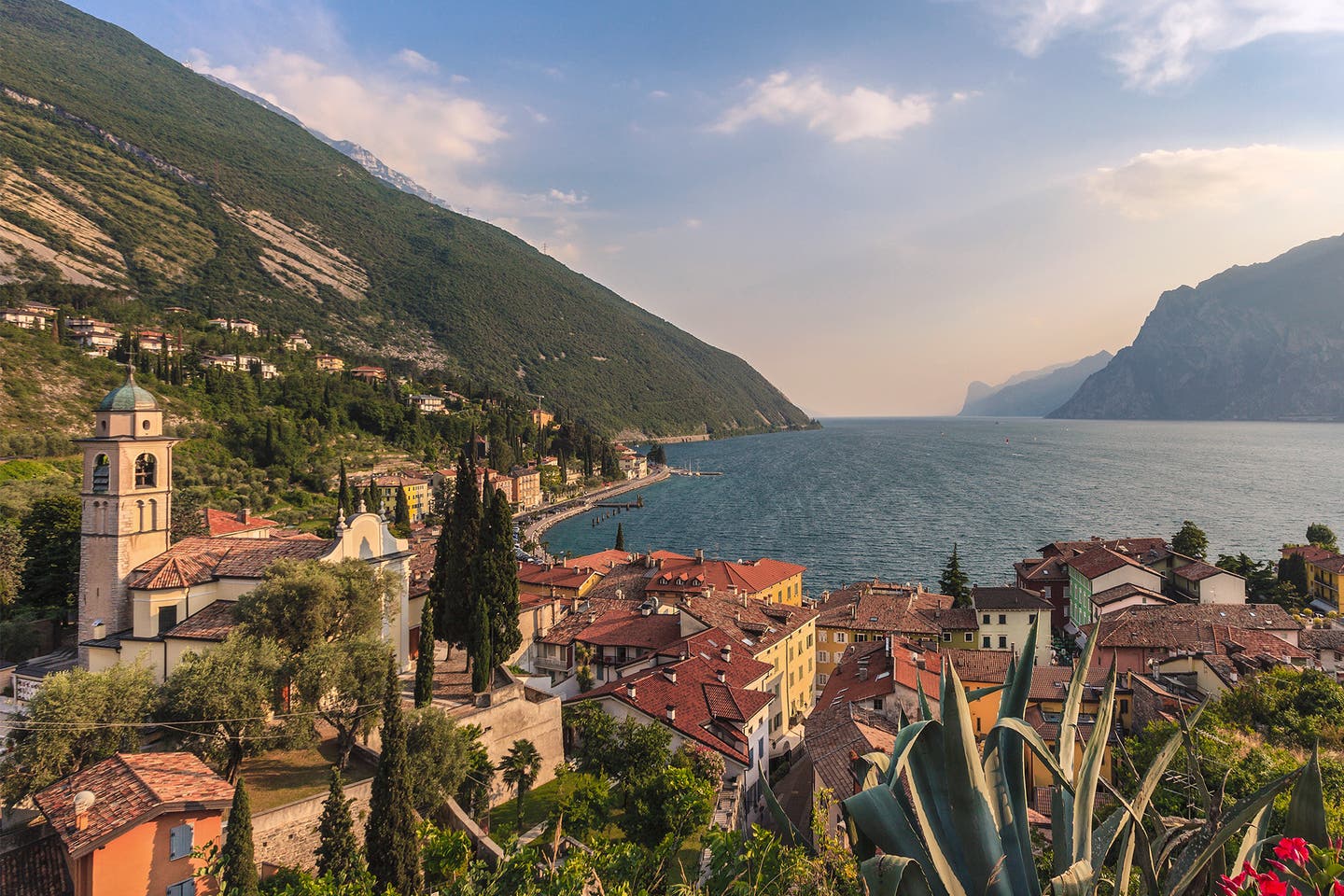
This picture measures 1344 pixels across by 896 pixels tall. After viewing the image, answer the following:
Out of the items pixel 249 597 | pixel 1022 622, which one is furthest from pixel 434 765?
pixel 1022 622

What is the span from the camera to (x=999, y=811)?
4.61m

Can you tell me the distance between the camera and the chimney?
40.2 ft

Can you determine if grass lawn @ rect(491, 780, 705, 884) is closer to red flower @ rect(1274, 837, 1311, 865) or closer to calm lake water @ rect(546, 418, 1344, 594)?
red flower @ rect(1274, 837, 1311, 865)

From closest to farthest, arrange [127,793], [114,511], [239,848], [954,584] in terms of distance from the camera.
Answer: [239,848] → [127,793] → [114,511] → [954,584]

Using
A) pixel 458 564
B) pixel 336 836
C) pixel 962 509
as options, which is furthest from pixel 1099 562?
pixel 962 509

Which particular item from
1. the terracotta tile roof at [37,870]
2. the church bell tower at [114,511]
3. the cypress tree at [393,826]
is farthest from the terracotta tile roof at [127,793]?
the church bell tower at [114,511]

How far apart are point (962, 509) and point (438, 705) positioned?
91.6 meters

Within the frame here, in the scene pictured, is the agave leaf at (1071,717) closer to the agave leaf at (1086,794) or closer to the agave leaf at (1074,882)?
the agave leaf at (1086,794)

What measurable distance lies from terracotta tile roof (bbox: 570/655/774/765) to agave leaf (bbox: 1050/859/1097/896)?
57.5 ft

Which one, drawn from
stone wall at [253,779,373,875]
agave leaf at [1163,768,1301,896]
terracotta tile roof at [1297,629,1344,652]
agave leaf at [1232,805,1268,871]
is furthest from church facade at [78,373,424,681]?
terracotta tile roof at [1297,629,1344,652]

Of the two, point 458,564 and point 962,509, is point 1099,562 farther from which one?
point 962,509

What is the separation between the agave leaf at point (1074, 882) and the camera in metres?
3.44

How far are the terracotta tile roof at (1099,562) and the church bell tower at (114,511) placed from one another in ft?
162

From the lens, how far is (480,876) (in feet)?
32.6
